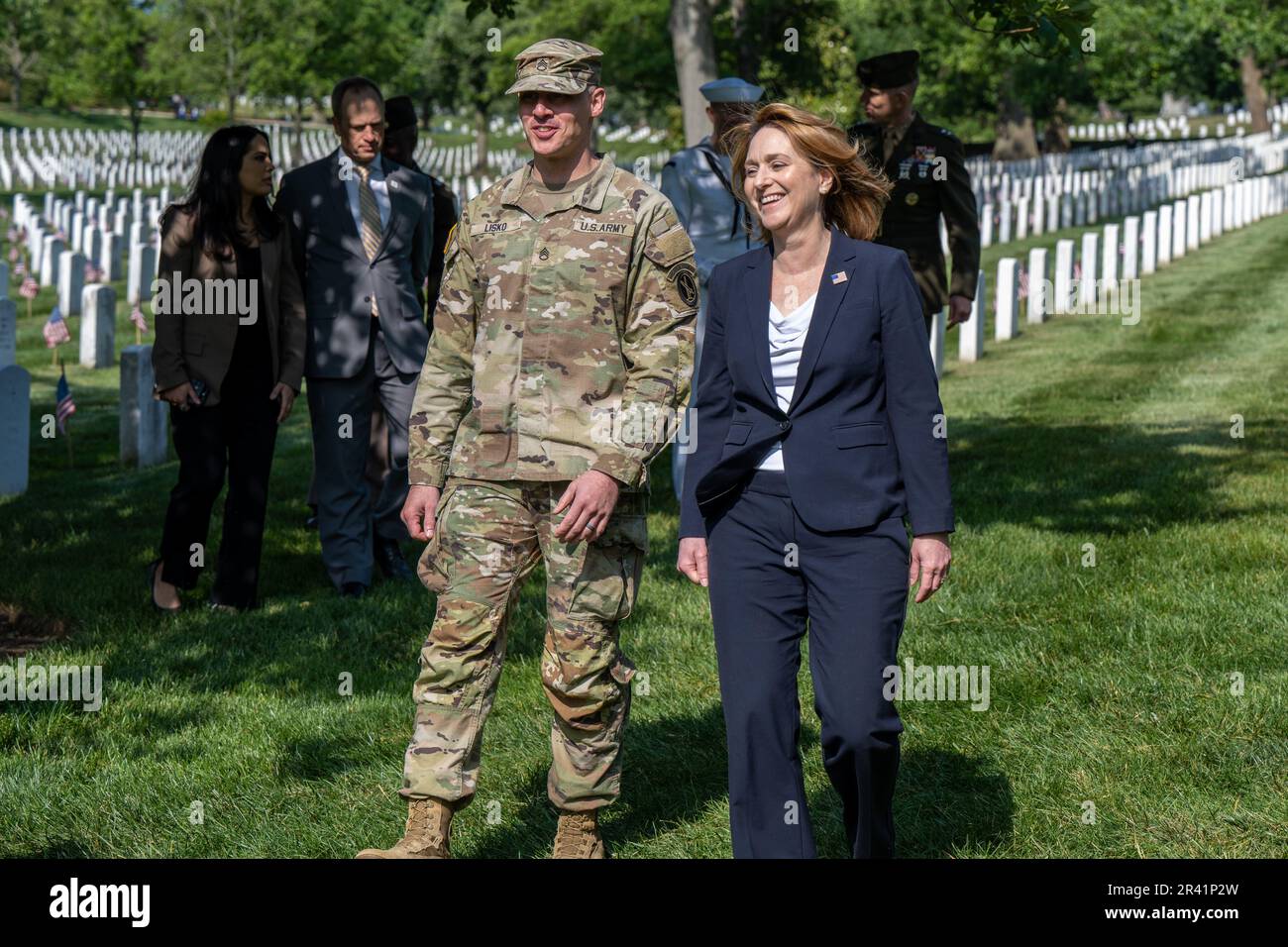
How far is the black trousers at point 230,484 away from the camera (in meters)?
7.97

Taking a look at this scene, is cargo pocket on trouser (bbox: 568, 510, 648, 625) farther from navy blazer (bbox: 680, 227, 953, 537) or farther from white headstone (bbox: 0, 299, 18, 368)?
white headstone (bbox: 0, 299, 18, 368)

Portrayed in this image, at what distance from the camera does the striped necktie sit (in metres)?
8.21

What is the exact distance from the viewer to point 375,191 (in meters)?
8.26

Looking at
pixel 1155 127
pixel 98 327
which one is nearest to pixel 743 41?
pixel 98 327

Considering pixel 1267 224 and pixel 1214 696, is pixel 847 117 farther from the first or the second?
pixel 1214 696

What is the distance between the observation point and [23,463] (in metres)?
11.0

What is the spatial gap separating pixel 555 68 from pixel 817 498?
1.46 meters

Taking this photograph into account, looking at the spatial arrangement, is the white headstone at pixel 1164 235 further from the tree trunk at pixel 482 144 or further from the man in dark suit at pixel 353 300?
the tree trunk at pixel 482 144

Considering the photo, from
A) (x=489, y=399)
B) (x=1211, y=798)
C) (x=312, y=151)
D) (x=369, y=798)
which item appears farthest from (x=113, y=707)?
(x=312, y=151)

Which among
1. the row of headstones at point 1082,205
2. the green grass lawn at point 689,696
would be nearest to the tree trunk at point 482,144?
the row of headstones at point 1082,205

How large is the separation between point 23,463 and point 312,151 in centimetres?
5577

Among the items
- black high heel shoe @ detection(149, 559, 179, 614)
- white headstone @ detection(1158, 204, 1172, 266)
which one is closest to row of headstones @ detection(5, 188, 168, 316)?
black high heel shoe @ detection(149, 559, 179, 614)

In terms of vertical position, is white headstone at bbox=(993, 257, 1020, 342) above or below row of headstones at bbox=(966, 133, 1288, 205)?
below
